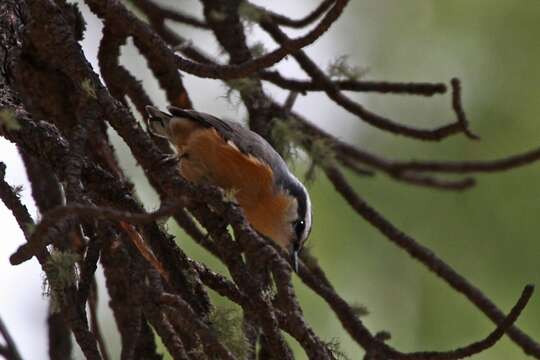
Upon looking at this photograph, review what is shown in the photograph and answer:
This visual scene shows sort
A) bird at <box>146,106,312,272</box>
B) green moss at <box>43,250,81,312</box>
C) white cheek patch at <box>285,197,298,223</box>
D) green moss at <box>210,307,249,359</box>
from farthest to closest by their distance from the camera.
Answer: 1. white cheek patch at <box>285,197,298,223</box>
2. bird at <box>146,106,312,272</box>
3. green moss at <box>210,307,249,359</box>
4. green moss at <box>43,250,81,312</box>

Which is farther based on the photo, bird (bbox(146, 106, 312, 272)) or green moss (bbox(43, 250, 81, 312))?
bird (bbox(146, 106, 312, 272))

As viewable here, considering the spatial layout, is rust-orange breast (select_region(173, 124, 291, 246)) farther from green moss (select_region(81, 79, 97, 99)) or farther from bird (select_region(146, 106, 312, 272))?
green moss (select_region(81, 79, 97, 99))

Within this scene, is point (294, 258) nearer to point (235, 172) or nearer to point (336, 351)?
point (235, 172)

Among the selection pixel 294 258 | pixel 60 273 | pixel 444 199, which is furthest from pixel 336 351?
pixel 444 199

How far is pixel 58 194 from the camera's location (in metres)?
4.00

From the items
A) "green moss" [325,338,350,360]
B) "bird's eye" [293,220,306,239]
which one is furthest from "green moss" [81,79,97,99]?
"bird's eye" [293,220,306,239]

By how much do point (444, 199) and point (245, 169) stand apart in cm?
193

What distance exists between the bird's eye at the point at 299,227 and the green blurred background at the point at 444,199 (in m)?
1.00

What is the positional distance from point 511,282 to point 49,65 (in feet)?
9.63

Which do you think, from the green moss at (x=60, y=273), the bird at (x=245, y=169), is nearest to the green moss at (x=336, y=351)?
the green moss at (x=60, y=273)

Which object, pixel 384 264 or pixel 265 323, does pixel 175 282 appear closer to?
pixel 265 323

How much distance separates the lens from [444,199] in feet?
19.1

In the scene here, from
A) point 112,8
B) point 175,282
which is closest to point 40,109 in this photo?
point 112,8

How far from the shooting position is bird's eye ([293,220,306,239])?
430cm
